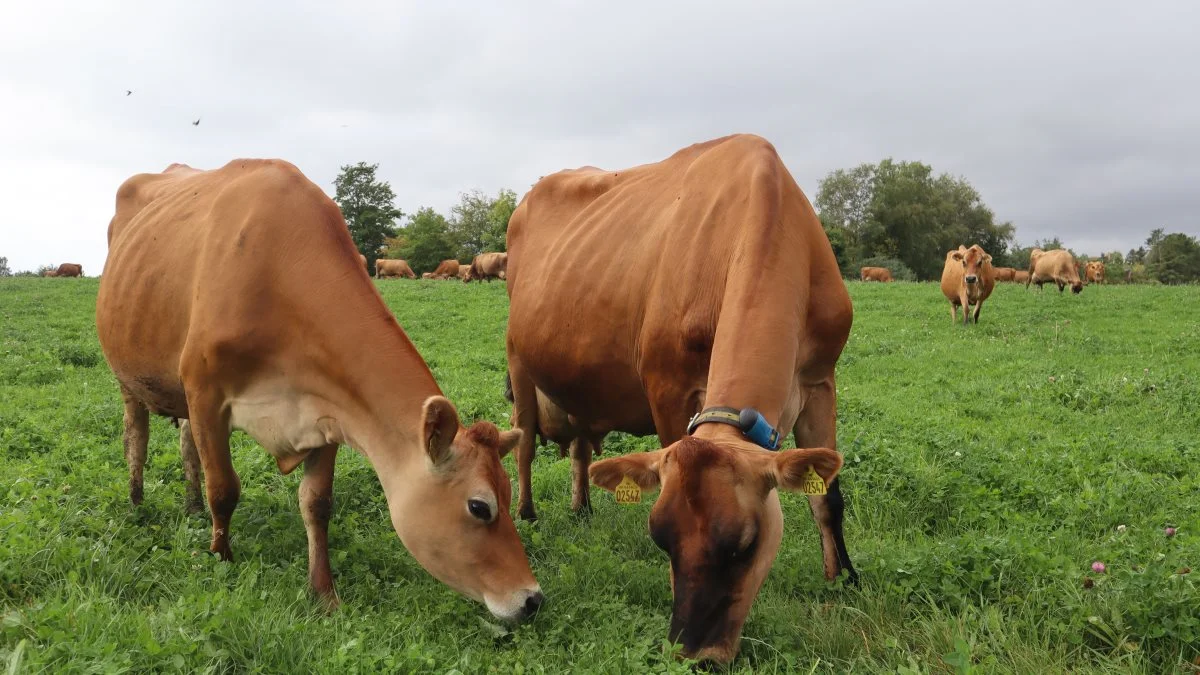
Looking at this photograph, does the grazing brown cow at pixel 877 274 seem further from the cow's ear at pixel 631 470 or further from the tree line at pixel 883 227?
the cow's ear at pixel 631 470

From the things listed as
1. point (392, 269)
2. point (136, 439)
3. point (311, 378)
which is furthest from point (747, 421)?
point (392, 269)

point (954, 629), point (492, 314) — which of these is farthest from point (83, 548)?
point (492, 314)

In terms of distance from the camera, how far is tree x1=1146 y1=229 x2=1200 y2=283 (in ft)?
234

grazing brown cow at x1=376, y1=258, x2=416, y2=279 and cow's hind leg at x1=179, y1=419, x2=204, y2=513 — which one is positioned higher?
grazing brown cow at x1=376, y1=258, x2=416, y2=279

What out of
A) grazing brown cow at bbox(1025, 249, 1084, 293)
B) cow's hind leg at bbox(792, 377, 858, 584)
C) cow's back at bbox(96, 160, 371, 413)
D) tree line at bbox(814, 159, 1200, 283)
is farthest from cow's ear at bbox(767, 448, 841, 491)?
tree line at bbox(814, 159, 1200, 283)

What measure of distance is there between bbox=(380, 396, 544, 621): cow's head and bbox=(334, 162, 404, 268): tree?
217ft

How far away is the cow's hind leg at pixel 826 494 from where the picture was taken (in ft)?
15.5

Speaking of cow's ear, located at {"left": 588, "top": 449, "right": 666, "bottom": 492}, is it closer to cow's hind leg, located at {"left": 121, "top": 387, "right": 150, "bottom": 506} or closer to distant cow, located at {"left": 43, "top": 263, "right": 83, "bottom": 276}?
cow's hind leg, located at {"left": 121, "top": 387, "right": 150, "bottom": 506}

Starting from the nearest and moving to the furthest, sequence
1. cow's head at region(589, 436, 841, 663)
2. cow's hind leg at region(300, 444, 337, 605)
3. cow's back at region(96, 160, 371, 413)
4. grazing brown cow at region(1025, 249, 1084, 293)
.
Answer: cow's head at region(589, 436, 841, 663) < cow's back at region(96, 160, 371, 413) < cow's hind leg at region(300, 444, 337, 605) < grazing brown cow at region(1025, 249, 1084, 293)

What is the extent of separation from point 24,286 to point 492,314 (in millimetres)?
13715

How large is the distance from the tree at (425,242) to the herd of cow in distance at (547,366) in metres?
64.3

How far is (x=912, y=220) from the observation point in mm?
65250

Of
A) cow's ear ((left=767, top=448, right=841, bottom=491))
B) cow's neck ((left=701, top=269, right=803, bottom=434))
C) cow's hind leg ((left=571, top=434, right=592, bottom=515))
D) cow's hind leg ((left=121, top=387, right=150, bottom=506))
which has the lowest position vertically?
cow's hind leg ((left=571, top=434, right=592, bottom=515))

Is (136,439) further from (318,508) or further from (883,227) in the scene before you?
(883,227)
